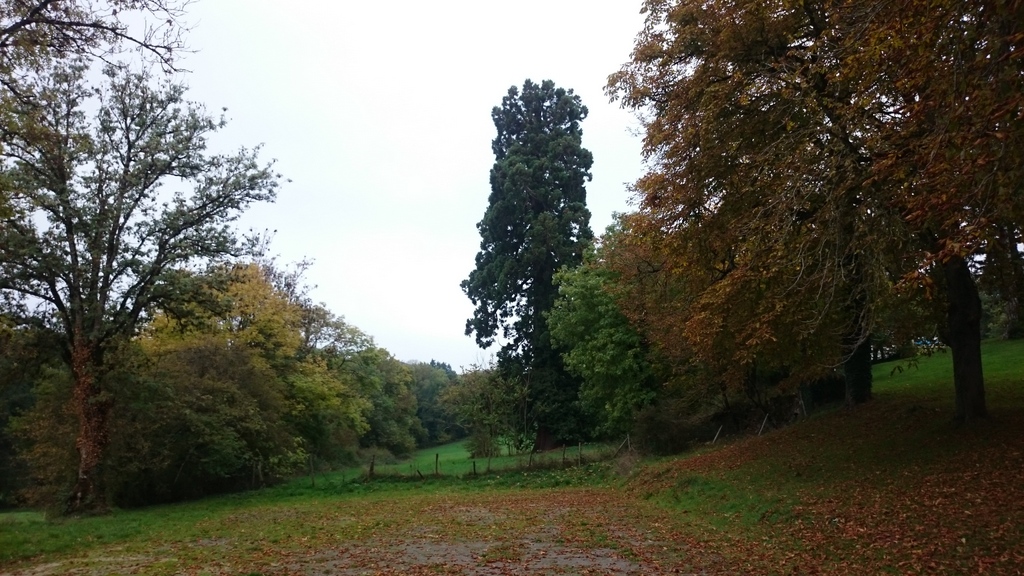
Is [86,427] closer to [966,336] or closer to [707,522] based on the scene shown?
[707,522]

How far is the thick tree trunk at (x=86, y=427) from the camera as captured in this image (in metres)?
20.7

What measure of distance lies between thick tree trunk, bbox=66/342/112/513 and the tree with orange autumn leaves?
57.3ft

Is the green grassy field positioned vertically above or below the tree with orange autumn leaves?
below

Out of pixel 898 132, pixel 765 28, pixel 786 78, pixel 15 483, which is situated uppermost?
pixel 765 28

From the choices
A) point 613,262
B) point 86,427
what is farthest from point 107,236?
point 613,262

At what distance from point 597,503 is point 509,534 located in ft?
20.2

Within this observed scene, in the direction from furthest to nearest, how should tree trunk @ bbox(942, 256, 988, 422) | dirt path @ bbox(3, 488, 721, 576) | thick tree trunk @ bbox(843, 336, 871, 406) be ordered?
thick tree trunk @ bbox(843, 336, 871, 406) < tree trunk @ bbox(942, 256, 988, 422) < dirt path @ bbox(3, 488, 721, 576)

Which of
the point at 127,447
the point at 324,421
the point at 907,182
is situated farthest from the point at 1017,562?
the point at 324,421

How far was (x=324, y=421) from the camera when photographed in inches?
1453

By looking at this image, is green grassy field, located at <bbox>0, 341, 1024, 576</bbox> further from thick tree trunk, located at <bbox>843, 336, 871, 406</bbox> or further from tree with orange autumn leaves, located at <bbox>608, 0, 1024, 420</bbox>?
tree with orange autumn leaves, located at <bbox>608, 0, 1024, 420</bbox>

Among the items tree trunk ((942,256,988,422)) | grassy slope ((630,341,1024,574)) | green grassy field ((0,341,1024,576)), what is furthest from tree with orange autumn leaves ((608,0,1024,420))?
green grassy field ((0,341,1024,576))

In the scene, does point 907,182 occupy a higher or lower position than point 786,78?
lower

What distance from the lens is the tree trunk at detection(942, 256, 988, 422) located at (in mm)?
13000

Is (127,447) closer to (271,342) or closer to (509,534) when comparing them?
(271,342)
